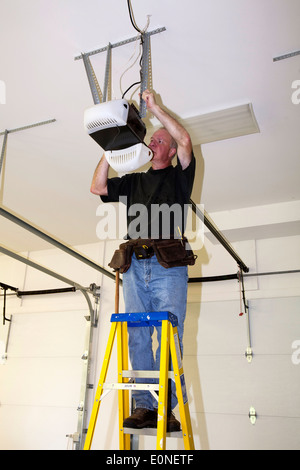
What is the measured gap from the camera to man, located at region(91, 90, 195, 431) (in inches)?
89.9

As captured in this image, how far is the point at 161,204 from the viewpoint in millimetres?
2496

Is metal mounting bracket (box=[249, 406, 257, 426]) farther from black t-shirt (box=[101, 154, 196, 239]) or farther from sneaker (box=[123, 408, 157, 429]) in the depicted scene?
black t-shirt (box=[101, 154, 196, 239])

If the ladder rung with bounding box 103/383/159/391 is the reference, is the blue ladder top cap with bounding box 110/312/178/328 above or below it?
above

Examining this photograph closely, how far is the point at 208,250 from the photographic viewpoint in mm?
5125

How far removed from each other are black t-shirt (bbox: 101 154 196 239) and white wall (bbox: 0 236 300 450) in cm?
248

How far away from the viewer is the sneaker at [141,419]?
6.98 feet

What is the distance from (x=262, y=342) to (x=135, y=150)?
3.06 meters

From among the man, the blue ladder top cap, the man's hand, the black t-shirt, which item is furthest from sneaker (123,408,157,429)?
the man's hand

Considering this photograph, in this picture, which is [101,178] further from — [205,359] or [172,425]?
[205,359]

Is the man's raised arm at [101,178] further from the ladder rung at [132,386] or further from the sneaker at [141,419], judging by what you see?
the sneaker at [141,419]

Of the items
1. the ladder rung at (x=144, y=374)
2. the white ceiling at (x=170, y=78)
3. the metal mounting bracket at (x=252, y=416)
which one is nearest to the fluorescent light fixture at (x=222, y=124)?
the white ceiling at (x=170, y=78)

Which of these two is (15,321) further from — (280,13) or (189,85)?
(280,13)

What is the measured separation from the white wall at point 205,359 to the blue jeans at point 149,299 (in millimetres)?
2369

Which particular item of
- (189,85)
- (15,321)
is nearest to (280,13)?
(189,85)
